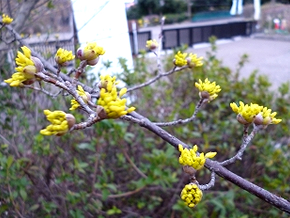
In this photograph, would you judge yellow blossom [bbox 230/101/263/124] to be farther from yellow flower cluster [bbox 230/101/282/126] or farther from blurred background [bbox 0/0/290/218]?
blurred background [bbox 0/0/290/218]

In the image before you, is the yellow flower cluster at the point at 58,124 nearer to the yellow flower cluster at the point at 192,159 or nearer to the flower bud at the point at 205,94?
the yellow flower cluster at the point at 192,159

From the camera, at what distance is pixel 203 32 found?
38.3ft

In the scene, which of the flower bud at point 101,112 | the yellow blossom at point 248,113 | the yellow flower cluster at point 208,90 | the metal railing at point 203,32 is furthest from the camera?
the metal railing at point 203,32

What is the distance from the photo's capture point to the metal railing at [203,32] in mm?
10633

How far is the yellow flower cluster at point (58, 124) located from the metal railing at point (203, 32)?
9.62 meters

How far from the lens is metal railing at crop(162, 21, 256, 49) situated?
34.9 feet

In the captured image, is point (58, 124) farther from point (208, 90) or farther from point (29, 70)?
point (208, 90)

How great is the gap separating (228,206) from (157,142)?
0.45m

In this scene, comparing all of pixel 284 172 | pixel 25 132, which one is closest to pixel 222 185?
pixel 284 172

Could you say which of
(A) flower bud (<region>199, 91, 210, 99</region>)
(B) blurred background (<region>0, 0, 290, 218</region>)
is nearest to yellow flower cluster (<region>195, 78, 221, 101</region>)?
(A) flower bud (<region>199, 91, 210, 99</region>)

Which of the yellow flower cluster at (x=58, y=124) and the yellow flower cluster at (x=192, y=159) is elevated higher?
the yellow flower cluster at (x=58, y=124)

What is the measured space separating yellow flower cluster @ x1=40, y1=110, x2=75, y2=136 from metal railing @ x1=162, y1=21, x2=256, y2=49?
9.62 m

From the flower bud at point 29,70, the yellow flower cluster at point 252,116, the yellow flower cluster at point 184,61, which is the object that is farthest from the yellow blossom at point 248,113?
the flower bud at point 29,70

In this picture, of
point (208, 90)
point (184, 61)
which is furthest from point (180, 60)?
point (208, 90)
